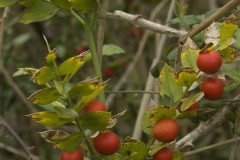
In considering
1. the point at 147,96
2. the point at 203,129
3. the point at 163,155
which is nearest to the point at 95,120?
the point at 163,155

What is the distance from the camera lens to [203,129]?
1.16 meters

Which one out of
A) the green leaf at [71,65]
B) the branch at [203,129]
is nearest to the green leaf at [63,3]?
the green leaf at [71,65]

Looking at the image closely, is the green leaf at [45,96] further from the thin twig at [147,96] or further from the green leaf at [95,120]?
the thin twig at [147,96]

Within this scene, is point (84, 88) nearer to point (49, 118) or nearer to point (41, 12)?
point (49, 118)

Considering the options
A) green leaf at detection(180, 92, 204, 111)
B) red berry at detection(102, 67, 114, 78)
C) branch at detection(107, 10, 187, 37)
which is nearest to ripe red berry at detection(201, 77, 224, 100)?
green leaf at detection(180, 92, 204, 111)

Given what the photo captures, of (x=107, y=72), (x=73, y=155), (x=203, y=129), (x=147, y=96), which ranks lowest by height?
(x=107, y=72)

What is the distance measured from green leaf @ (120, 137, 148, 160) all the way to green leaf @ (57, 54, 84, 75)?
135mm

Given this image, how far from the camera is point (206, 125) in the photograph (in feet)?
3.83

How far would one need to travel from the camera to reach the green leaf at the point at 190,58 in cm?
91

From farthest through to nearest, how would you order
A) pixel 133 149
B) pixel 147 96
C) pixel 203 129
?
pixel 147 96 → pixel 203 129 → pixel 133 149

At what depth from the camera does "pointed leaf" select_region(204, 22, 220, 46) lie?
3.00 feet

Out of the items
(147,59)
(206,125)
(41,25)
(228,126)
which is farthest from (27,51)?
(206,125)

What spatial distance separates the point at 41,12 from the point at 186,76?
260mm

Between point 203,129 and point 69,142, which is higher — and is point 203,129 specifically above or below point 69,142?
below
